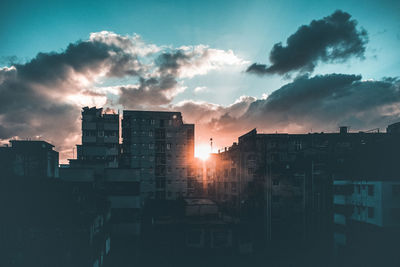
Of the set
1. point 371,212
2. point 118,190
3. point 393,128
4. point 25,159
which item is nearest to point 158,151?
point 118,190

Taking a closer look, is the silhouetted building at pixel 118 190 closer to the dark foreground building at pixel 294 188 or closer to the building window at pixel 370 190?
the dark foreground building at pixel 294 188

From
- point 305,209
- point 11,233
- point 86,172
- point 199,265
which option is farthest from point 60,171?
point 305,209

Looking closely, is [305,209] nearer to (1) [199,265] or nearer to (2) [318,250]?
(2) [318,250]

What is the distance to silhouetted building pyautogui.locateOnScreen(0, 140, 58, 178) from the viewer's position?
30.8m

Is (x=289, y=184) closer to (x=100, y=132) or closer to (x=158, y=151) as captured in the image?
(x=158, y=151)

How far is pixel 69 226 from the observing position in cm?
2269

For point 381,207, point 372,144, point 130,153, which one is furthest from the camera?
point 130,153

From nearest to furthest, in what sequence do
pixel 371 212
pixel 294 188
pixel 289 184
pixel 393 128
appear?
pixel 371 212 → pixel 294 188 → pixel 289 184 → pixel 393 128

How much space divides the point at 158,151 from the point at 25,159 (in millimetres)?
29143

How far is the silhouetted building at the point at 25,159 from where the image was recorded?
101 feet

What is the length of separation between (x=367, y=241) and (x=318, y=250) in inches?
318

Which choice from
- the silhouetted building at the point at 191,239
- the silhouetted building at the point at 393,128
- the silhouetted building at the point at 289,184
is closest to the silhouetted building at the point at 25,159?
the silhouetted building at the point at 191,239

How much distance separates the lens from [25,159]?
104 feet

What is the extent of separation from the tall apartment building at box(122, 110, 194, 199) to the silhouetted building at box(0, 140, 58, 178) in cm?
2404
